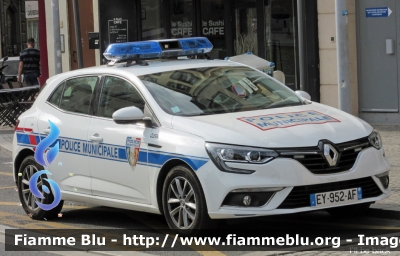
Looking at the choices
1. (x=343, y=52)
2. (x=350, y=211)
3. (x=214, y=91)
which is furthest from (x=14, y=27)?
(x=350, y=211)

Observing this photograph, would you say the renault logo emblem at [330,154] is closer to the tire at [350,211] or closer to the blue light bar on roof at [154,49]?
the tire at [350,211]

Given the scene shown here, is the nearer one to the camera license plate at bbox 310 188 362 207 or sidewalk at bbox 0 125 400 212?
license plate at bbox 310 188 362 207

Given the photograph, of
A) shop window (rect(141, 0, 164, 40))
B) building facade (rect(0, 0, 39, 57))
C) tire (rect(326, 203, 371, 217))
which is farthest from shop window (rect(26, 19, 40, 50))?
tire (rect(326, 203, 371, 217))

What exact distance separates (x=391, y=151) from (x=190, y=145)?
5.93 meters

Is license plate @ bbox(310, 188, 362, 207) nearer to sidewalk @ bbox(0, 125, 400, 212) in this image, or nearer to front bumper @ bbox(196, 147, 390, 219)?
front bumper @ bbox(196, 147, 390, 219)

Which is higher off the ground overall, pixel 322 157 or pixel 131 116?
pixel 131 116

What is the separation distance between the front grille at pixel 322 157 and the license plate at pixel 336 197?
0.18 meters

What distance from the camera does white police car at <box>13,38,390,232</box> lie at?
7395 mm

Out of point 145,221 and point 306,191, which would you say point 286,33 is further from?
point 306,191

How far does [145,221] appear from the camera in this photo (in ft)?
29.8

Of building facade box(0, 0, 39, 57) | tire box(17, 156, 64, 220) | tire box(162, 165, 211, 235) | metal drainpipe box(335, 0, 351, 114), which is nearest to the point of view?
tire box(162, 165, 211, 235)

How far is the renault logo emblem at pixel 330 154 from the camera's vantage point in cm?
748

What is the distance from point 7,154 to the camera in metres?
16.3

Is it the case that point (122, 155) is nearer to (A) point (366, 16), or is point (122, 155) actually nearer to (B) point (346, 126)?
(B) point (346, 126)
